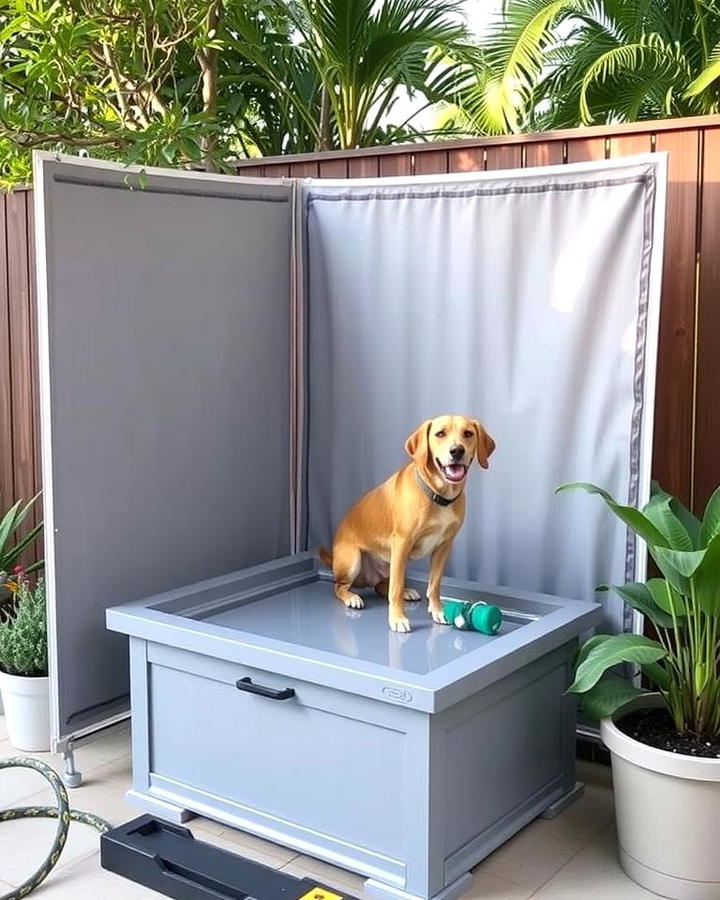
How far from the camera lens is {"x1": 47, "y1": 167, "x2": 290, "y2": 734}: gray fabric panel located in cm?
289

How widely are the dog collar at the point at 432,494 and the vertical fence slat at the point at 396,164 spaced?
107cm

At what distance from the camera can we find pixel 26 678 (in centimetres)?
321

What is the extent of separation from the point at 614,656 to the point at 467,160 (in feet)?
5.23

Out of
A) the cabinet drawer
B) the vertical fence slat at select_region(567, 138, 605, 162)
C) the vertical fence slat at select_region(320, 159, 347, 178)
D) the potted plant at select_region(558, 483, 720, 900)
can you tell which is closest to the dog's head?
the potted plant at select_region(558, 483, 720, 900)

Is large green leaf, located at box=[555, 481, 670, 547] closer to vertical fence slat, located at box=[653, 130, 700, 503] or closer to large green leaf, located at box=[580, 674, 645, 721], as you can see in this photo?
large green leaf, located at box=[580, 674, 645, 721]

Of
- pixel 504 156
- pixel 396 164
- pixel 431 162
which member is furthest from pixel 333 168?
pixel 504 156

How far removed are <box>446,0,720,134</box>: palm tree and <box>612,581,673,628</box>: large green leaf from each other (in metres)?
3.85

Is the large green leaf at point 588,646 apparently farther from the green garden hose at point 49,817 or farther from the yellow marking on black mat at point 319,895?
the green garden hose at point 49,817

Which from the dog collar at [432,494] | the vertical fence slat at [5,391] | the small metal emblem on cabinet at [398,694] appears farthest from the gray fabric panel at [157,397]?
the vertical fence slat at [5,391]

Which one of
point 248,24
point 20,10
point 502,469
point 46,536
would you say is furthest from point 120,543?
point 248,24

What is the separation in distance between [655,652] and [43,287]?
68.0 inches

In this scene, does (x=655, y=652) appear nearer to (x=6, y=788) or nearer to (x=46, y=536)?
(x=46, y=536)

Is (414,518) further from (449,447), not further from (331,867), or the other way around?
(331,867)

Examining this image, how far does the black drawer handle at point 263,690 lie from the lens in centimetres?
257
